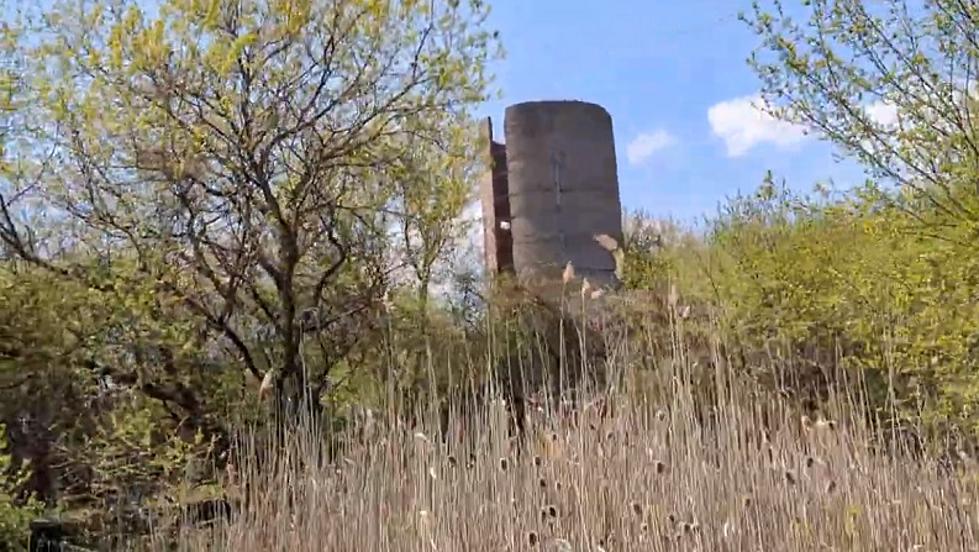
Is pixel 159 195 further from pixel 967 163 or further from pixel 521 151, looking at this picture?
pixel 521 151

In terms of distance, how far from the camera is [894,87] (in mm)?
3805

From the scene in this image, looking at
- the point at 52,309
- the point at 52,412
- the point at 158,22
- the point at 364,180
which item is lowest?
the point at 52,412

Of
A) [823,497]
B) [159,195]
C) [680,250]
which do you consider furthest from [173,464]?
[680,250]

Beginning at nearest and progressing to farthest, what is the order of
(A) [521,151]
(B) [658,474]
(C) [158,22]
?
(B) [658,474]
(C) [158,22]
(A) [521,151]

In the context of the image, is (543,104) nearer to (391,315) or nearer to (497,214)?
(497,214)

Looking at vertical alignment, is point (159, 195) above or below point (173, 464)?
above

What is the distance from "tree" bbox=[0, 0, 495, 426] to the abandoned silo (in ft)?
9.03

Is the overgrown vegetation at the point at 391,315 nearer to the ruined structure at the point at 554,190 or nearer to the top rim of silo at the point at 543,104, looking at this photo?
the ruined structure at the point at 554,190

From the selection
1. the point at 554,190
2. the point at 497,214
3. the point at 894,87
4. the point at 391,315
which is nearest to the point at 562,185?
the point at 554,190

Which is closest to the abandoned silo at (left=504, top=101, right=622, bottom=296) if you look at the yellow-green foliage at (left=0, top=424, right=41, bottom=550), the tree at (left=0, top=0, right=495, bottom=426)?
the tree at (left=0, top=0, right=495, bottom=426)

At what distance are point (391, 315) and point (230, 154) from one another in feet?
3.84

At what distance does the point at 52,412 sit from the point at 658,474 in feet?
9.13

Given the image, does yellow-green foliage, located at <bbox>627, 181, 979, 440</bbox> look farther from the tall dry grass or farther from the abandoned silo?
the abandoned silo

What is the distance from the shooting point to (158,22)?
4.12 m
